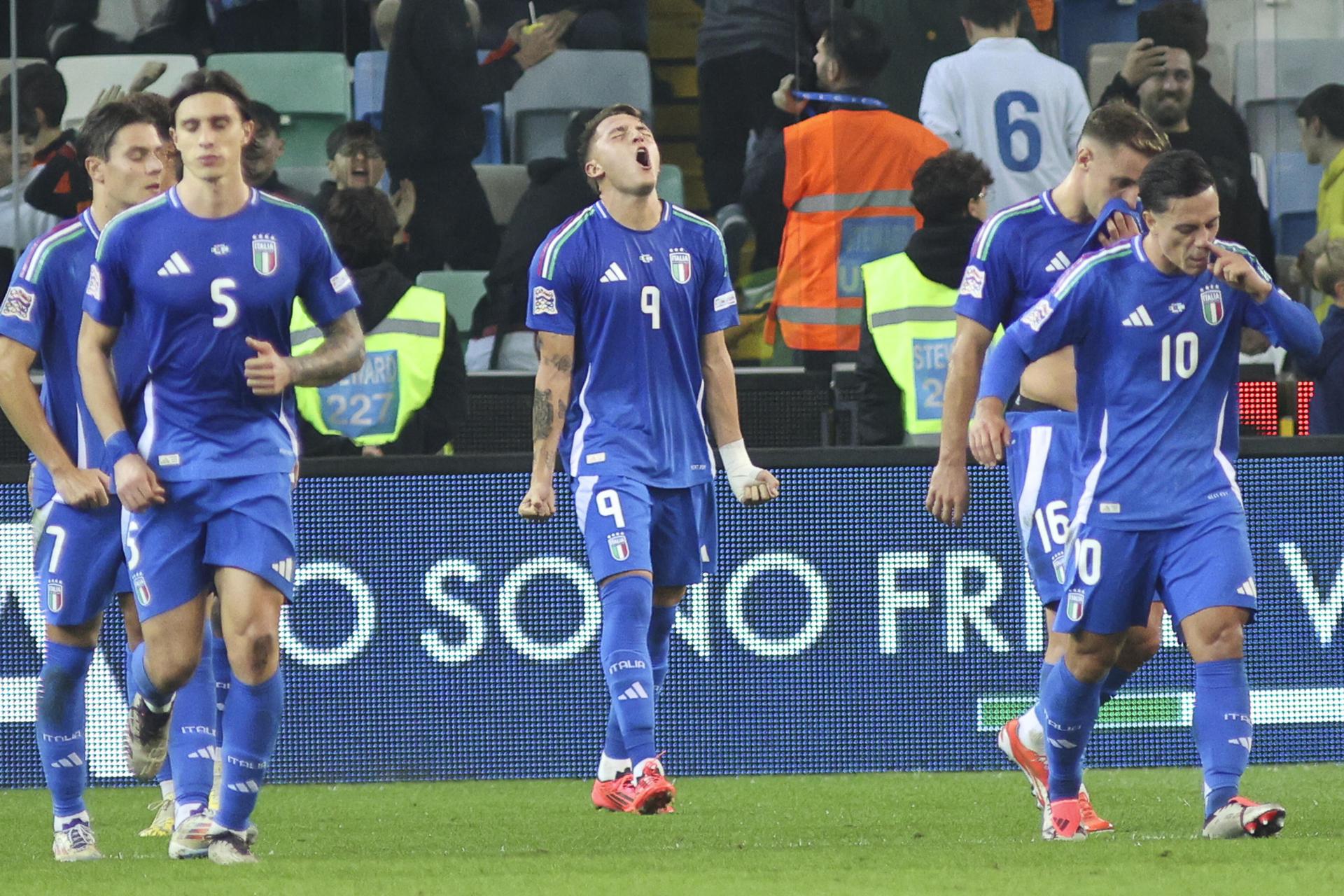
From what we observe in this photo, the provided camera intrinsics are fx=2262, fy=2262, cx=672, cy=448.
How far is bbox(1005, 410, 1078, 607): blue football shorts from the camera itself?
6871mm

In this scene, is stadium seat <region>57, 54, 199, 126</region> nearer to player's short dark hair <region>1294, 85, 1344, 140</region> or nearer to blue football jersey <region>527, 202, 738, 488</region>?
blue football jersey <region>527, 202, 738, 488</region>

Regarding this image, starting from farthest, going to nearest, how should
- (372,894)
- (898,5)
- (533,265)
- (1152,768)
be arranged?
1. (898,5)
2. (1152,768)
3. (533,265)
4. (372,894)

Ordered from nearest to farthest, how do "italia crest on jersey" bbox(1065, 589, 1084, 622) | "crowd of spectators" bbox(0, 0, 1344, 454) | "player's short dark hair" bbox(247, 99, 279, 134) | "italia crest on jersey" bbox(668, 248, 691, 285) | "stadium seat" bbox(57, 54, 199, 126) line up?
"italia crest on jersey" bbox(1065, 589, 1084, 622) → "italia crest on jersey" bbox(668, 248, 691, 285) → "crowd of spectators" bbox(0, 0, 1344, 454) → "player's short dark hair" bbox(247, 99, 279, 134) → "stadium seat" bbox(57, 54, 199, 126)

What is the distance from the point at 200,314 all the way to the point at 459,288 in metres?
3.64

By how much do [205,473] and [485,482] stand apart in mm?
2911

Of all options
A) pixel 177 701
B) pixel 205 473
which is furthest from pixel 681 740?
pixel 205 473

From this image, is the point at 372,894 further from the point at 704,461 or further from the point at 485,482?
the point at 485,482

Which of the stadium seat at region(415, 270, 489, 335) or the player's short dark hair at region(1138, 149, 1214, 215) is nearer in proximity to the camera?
the player's short dark hair at region(1138, 149, 1214, 215)

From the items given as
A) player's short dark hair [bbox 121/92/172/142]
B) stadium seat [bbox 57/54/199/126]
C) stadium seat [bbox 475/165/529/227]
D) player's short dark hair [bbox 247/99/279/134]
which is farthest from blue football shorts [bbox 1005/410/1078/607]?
stadium seat [bbox 57/54/199/126]

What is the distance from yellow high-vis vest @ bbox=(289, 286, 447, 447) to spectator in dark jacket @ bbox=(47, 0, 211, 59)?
162 cm

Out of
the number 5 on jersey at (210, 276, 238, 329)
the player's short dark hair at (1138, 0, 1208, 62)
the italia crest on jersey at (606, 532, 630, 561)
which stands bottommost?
the italia crest on jersey at (606, 532, 630, 561)

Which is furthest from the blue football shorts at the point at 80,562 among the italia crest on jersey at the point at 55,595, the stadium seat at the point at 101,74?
the stadium seat at the point at 101,74

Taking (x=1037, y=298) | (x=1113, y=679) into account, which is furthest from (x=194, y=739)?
(x=1037, y=298)

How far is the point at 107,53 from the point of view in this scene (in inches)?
389
